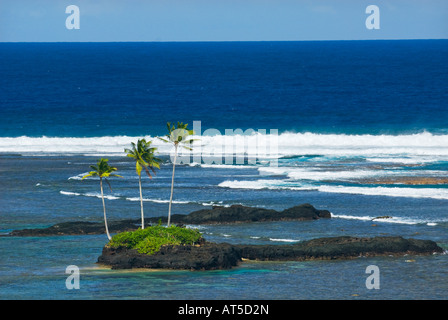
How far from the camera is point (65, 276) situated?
126ft

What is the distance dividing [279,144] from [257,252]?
55.2 metres

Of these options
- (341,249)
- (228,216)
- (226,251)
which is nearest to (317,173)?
(228,216)

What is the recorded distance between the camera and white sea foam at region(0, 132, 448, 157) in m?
87.3

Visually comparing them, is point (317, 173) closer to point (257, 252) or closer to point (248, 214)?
point (248, 214)

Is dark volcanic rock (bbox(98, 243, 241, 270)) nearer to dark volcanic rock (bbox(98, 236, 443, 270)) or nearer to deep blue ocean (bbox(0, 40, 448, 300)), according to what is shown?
dark volcanic rock (bbox(98, 236, 443, 270))

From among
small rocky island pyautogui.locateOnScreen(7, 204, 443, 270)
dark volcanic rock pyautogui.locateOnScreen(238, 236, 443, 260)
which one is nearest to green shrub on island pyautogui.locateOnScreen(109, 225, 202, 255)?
small rocky island pyautogui.locateOnScreen(7, 204, 443, 270)

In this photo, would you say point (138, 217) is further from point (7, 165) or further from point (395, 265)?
point (7, 165)

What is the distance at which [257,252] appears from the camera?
42.1m

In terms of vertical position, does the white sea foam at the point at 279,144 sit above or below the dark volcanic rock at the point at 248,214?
above

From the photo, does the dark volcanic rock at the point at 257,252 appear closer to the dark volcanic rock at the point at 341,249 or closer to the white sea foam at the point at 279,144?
the dark volcanic rock at the point at 341,249

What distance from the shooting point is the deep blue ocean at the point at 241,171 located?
37812 mm

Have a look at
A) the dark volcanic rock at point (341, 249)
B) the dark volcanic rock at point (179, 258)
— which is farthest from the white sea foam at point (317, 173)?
the dark volcanic rock at point (179, 258)

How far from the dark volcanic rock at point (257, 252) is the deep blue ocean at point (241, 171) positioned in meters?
0.78
